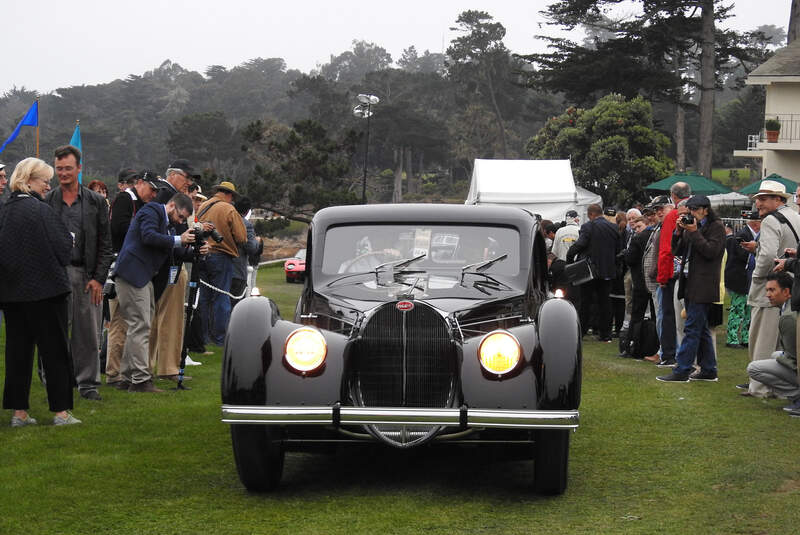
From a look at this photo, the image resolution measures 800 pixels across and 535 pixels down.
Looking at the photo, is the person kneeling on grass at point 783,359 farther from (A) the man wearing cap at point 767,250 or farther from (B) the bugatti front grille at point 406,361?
(B) the bugatti front grille at point 406,361

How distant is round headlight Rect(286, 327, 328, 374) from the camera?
644cm

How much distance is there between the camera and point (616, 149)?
49.0 m

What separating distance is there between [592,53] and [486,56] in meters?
49.9

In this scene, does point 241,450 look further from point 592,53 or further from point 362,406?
point 592,53

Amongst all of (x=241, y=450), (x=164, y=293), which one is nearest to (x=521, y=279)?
(x=241, y=450)

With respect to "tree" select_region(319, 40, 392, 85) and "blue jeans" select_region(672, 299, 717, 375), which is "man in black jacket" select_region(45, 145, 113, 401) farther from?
"tree" select_region(319, 40, 392, 85)

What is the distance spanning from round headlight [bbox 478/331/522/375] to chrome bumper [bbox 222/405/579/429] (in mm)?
287

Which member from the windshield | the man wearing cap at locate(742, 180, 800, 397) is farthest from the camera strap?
the windshield

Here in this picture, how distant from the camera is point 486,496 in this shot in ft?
21.6

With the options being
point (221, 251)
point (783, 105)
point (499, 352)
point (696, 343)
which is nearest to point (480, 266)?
point (499, 352)

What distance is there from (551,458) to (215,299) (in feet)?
27.3

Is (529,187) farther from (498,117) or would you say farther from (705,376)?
(498,117)

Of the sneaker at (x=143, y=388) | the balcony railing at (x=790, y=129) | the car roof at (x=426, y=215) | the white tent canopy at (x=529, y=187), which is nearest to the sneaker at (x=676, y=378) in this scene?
the car roof at (x=426, y=215)

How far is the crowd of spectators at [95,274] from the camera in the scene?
8.33 m
